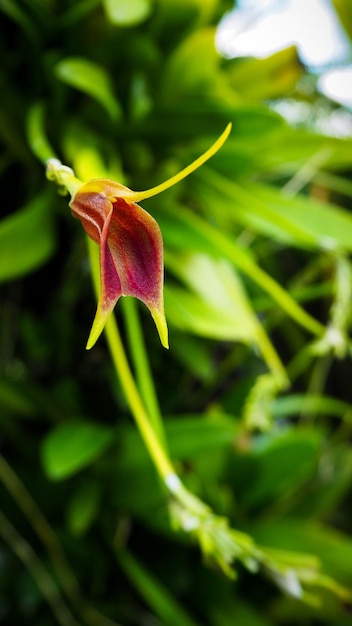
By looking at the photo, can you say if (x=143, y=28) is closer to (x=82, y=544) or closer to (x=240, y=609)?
(x=82, y=544)

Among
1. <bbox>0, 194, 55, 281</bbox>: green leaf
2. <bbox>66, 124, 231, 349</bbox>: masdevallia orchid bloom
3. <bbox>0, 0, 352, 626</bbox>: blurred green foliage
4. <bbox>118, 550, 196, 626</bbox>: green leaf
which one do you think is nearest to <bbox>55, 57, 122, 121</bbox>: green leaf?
<bbox>0, 0, 352, 626</bbox>: blurred green foliage

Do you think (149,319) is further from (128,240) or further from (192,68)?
(128,240)

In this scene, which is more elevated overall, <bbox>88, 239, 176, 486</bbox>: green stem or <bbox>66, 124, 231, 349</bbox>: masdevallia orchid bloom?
<bbox>66, 124, 231, 349</bbox>: masdevallia orchid bloom

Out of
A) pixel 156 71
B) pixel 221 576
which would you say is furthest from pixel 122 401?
pixel 156 71

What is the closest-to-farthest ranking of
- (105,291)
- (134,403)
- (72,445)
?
(105,291) → (134,403) → (72,445)

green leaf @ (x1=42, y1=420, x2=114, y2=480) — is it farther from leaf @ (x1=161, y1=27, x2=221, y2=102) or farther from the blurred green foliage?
leaf @ (x1=161, y1=27, x2=221, y2=102)

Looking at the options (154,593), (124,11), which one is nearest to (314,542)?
(154,593)
